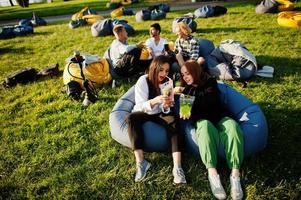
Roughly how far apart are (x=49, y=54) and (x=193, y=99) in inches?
297

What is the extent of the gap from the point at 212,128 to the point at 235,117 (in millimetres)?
879

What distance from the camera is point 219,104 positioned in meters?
4.76

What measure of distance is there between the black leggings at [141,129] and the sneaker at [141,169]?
23 cm

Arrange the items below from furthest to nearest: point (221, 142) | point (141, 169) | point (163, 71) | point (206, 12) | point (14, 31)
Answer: point (14, 31), point (206, 12), point (163, 71), point (141, 169), point (221, 142)

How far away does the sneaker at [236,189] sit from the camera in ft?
13.0

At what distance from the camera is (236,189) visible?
4000 millimetres

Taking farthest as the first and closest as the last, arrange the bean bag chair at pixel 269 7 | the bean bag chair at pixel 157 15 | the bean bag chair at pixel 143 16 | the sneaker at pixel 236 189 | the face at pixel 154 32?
the bean bag chair at pixel 157 15
the bean bag chair at pixel 143 16
the bean bag chair at pixel 269 7
the face at pixel 154 32
the sneaker at pixel 236 189

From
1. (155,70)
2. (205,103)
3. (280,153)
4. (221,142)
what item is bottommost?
(280,153)

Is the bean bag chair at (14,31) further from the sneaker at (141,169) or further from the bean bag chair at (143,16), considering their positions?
the sneaker at (141,169)

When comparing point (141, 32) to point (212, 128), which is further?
point (141, 32)

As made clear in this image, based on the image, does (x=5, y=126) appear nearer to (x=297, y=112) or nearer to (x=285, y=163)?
(x=285, y=163)

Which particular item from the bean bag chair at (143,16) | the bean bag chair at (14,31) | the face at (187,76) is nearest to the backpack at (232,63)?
the face at (187,76)

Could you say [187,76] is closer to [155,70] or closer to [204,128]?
[155,70]

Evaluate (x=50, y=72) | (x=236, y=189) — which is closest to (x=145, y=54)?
(x=50, y=72)
